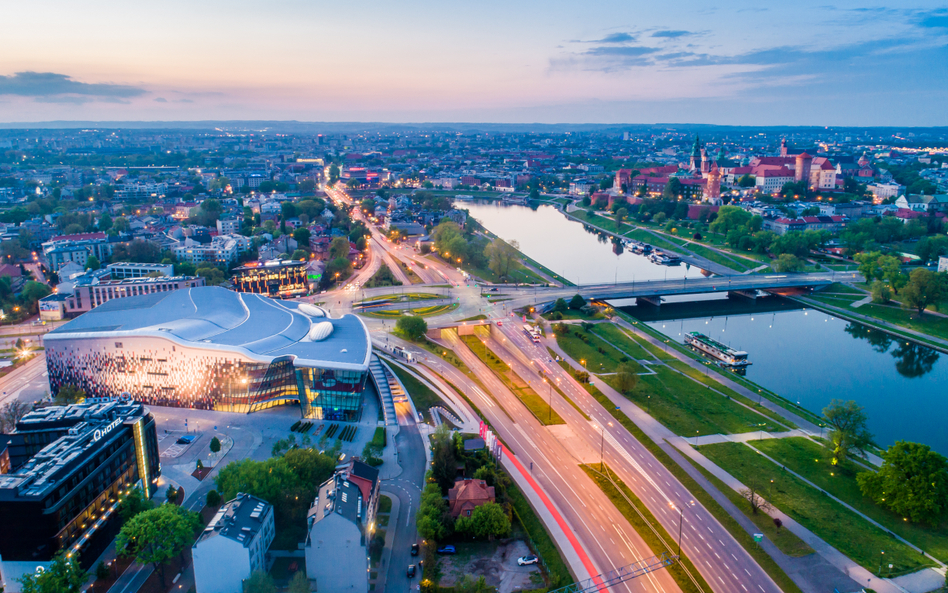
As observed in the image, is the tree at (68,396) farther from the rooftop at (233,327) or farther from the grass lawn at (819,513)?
the grass lawn at (819,513)

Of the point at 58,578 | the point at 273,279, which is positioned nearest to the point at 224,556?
the point at 58,578

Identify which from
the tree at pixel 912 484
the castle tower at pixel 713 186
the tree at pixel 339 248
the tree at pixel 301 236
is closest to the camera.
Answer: the tree at pixel 912 484

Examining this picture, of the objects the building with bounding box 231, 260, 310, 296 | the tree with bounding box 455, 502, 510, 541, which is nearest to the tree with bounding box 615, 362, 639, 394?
the tree with bounding box 455, 502, 510, 541

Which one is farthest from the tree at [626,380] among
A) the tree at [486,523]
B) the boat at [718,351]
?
the tree at [486,523]

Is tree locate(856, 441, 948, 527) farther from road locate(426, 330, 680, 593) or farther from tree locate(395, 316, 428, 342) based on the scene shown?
tree locate(395, 316, 428, 342)

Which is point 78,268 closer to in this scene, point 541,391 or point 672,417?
point 541,391

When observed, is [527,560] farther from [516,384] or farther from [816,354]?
[816,354]
